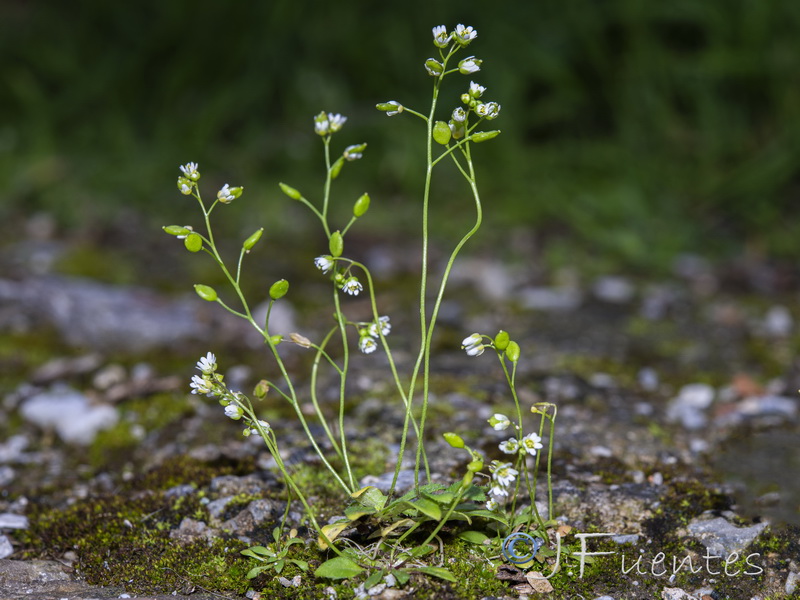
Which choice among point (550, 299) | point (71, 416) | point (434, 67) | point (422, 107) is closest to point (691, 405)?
point (550, 299)

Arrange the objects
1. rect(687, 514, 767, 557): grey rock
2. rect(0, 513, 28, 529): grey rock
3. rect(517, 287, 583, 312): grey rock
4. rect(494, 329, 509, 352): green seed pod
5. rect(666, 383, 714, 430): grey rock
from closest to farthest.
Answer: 1. rect(494, 329, 509, 352): green seed pod
2. rect(687, 514, 767, 557): grey rock
3. rect(0, 513, 28, 529): grey rock
4. rect(666, 383, 714, 430): grey rock
5. rect(517, 287, 583, 312): grey rock

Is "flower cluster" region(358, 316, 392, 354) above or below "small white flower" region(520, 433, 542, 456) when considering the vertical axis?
above

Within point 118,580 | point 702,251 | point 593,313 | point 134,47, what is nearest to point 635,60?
point 702,251

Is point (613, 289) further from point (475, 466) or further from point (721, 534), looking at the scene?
point (475, 466)

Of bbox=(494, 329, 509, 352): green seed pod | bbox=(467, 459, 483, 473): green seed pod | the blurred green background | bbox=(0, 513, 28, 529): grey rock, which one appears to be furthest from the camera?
the blurred green background

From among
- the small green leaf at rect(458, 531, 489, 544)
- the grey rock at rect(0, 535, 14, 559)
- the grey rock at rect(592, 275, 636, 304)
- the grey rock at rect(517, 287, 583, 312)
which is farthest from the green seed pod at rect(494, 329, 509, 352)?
the grey rock at rect(592, 275, 636, 304)

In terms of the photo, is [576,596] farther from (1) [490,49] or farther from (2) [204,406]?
(1) [490,49]

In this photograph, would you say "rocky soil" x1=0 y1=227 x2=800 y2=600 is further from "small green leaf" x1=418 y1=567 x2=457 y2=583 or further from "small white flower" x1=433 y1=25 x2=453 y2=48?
"small white flower" x1=433 y1=25 x2=453 y2=48
